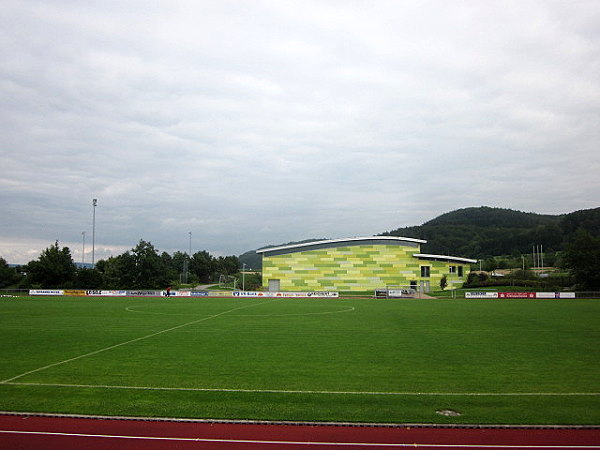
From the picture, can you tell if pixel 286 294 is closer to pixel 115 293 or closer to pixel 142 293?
pixel 142 293

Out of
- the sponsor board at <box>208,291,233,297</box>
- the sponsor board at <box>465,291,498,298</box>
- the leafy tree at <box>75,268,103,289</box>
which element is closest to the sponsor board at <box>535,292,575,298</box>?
the sponsor board at <box>465,291,498,298</box>

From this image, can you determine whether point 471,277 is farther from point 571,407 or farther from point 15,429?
point 15,429

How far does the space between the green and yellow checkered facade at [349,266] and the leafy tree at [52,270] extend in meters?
34.3

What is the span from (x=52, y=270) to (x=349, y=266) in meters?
51.2

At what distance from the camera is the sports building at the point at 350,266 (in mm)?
80625

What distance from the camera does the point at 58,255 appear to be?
7769 cm

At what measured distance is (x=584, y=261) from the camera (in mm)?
68562

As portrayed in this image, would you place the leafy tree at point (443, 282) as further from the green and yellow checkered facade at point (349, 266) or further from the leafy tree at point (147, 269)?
the leafy tree at point (147, 269)

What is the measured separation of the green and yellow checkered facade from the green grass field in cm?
5543

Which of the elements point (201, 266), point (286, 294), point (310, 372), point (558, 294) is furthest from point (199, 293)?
point (201, 266)

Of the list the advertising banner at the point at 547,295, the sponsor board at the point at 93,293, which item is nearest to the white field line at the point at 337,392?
the advertising banner at the point at 547,295

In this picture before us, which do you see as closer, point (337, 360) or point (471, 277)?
point (337, 360)

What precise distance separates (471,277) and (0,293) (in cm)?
8143

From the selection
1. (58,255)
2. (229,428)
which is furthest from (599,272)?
(58,255)
